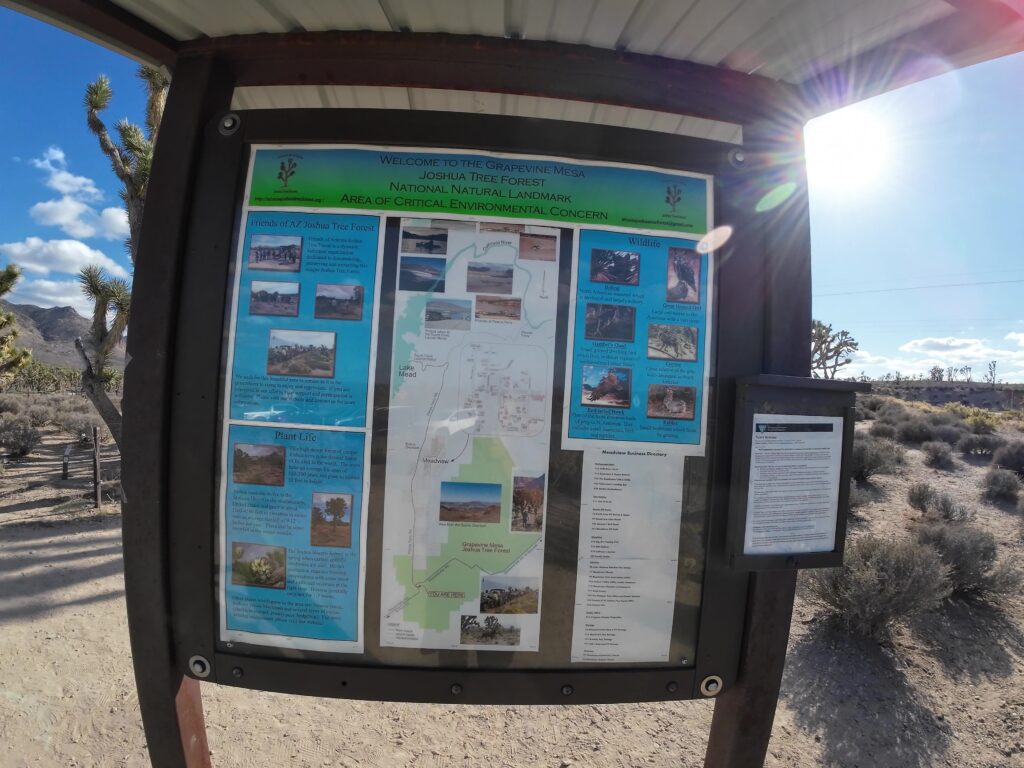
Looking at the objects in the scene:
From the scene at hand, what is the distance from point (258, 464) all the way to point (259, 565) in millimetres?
334

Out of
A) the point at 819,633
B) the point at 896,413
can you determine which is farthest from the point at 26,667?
the point at 896,413

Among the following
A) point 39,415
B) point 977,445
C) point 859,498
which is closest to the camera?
point 859,498

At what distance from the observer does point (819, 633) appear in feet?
14.1

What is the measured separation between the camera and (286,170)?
64.7 inches

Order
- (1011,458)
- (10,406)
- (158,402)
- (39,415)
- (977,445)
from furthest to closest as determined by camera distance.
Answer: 1. (39,415)
2. (10,406)
3. (977,445)
4. (1011,458)
5. (158,402)

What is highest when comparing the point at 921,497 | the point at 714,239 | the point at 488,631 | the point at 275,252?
the point at 714,239

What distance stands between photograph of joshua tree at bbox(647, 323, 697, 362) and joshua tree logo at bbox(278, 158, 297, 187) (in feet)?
4.26

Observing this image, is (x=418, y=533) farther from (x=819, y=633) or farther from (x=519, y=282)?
(x=819, y=633)

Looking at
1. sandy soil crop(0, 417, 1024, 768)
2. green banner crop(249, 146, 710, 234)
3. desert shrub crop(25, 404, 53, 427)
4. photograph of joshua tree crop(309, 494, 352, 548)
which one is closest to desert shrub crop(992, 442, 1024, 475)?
sandy soil crop(0, 417, 1024, 768)

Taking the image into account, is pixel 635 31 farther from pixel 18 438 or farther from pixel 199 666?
pixel 18 438

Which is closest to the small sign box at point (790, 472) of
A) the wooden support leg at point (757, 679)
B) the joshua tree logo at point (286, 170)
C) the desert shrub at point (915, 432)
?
the wooden support leg at point (757, 679)

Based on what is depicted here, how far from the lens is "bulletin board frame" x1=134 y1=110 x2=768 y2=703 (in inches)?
61.9

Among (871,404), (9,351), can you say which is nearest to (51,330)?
(9,351)

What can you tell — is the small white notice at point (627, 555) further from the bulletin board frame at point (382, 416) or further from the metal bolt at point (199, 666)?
the metal bolt at point (199, 666)
